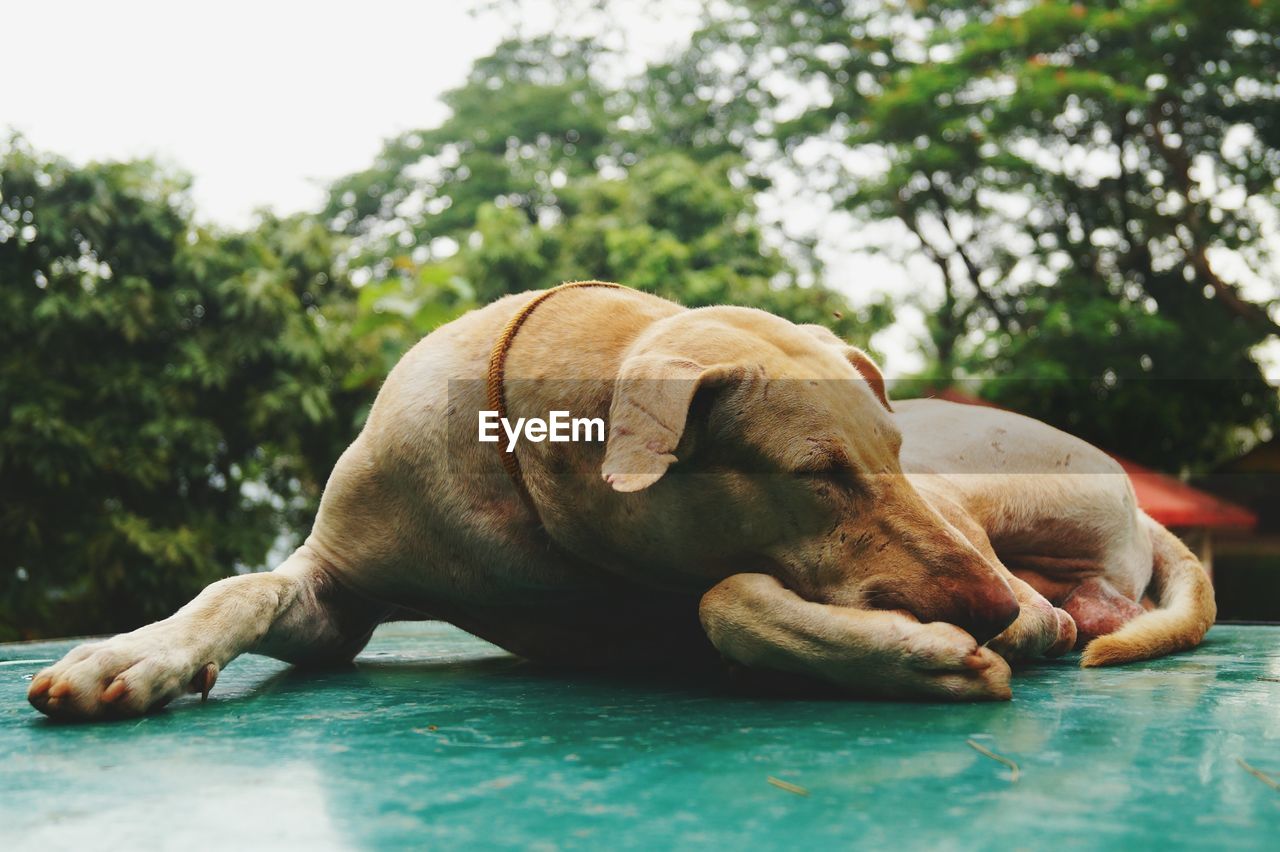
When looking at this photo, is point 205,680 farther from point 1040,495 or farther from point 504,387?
point 1040,495

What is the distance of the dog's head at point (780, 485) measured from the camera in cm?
190

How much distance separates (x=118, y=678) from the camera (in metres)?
1.81

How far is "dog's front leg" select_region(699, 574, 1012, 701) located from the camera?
1815mm

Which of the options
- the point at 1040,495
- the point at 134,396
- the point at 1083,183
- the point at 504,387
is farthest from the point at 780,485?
the point at 1083,183

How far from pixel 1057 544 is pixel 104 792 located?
7.65 ft

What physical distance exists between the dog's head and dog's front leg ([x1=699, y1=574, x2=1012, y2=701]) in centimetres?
7

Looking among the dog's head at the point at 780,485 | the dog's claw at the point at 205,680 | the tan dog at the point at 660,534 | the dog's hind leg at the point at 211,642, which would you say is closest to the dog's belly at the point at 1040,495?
the tan dog at the point at 660,534

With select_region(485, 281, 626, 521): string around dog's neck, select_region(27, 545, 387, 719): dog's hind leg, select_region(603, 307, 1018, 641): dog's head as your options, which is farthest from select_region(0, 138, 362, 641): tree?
select_region(603, 307, 1018, 641): dog's head

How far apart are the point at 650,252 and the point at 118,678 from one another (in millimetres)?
10856

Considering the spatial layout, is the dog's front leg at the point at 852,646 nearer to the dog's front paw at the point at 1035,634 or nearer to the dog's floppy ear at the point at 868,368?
the dog's front paw at the point at 1035,634

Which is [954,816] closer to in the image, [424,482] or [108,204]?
[424,482]

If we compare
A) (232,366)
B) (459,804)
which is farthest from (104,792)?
(232,366)

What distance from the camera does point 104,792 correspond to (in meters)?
1.30

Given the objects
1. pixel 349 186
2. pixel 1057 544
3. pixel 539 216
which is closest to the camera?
pixel 1057 544
